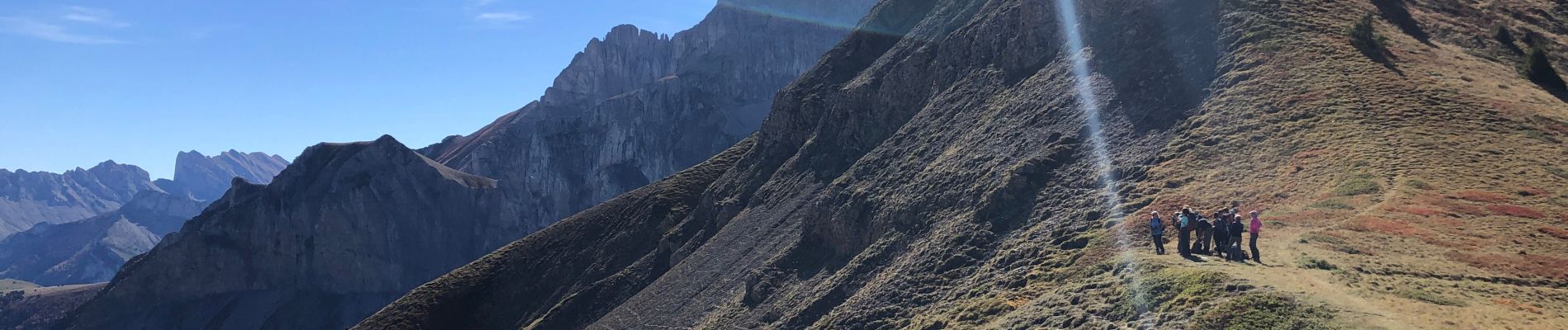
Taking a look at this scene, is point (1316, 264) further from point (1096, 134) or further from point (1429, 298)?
point (1096, 134)

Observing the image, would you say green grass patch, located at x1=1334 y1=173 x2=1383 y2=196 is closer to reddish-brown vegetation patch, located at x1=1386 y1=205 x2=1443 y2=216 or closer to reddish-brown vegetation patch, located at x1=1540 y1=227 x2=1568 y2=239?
reddish-brown vegetation patch, located at x1=1386 y1=205 x2=1443 y2=216

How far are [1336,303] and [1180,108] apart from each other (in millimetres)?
26707

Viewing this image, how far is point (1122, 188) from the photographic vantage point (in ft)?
144

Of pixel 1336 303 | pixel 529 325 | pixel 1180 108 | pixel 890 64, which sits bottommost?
pixel 529 325

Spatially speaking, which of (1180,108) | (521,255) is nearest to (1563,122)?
(1180,108)

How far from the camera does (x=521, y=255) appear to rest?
98.9 metres

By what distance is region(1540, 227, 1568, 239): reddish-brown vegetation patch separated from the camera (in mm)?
28667

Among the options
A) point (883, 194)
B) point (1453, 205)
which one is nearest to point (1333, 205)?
point (1453, 205)

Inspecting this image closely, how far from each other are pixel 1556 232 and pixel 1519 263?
350 centimetres

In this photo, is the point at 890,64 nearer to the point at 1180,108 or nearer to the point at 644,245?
the point at 644,245

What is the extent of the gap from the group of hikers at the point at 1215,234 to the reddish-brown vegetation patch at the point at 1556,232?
756 centimetres

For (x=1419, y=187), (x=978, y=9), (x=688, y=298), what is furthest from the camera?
(x=978, y=9)

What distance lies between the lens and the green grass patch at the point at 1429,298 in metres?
24.2

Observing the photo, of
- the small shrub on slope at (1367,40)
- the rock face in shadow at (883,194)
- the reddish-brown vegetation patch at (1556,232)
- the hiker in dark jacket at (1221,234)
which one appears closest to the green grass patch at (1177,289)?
the hiker in dark jacket at (1221,234)
